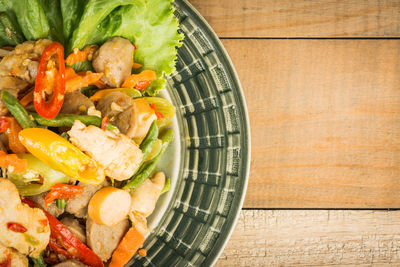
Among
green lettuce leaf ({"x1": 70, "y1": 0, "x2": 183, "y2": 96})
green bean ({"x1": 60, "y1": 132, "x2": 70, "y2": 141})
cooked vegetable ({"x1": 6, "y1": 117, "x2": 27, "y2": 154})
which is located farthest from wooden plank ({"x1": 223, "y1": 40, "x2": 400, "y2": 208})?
cooked vegetable ({"x1": 6, "y1": 117, "x2": 27, "y2": 154})

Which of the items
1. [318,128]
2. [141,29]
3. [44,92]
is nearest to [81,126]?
[44,92]

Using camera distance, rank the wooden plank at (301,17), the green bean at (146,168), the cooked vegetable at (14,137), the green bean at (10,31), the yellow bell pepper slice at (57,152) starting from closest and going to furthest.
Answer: the yellow bell pepper slice at (57,152)
the cooked vegetable at (14,137)
the green bean at (10,31)
the green bean at (146,168)
the wooden plank at (301,17)

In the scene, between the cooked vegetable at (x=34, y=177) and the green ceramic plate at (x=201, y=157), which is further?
the green ceramic plate at (x=201, y=157)

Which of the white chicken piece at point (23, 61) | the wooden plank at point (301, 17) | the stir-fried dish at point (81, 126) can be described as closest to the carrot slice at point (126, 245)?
the stir-fried dish at point (81, 126)

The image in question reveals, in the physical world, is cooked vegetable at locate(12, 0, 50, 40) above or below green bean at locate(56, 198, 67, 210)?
above

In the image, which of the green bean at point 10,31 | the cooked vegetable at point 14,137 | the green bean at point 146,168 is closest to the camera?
the cooked vegetable at point 14,137

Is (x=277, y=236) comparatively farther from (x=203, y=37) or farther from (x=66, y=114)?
(x=66, y=114)

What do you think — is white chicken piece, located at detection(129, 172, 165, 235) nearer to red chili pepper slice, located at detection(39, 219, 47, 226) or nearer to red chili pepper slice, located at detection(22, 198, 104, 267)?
red chili pepper slice, located at detection(22, 198, 104, 267)

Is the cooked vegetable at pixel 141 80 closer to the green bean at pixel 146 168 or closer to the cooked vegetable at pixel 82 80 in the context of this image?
the cooked vegetable at pixel 82 80
